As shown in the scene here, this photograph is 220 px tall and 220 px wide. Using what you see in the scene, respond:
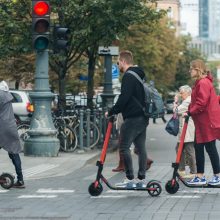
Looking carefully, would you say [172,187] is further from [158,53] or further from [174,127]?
[158,53]

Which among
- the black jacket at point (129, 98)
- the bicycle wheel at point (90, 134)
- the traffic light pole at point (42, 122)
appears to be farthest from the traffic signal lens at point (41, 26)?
the black jacket at point (129, 98)

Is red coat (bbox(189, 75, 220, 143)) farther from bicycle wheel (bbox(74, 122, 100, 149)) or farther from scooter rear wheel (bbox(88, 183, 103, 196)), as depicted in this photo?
bicycle wheel (bbox(74, 122, 100, 149))

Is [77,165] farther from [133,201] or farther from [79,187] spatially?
[133,201]

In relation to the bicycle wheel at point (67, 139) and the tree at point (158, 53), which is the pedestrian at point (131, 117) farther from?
the tree at point (158, 53)

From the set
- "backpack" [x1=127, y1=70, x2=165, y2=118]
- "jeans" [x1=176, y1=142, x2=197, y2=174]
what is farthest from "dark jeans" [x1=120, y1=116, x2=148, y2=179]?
"jeans" [x1=176, y1=142, x2=197, y2=174]

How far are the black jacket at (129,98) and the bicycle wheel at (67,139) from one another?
8.46m

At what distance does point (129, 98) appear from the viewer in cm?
1060

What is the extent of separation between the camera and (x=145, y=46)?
5203 cm

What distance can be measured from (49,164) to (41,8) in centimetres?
315

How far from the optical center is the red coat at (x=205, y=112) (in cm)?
1070

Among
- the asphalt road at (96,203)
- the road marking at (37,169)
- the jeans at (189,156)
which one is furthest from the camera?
the road marking at (37,169)

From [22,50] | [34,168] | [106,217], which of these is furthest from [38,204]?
[22,50]

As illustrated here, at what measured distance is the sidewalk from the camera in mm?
13984

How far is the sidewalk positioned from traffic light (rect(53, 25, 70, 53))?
2343mm
